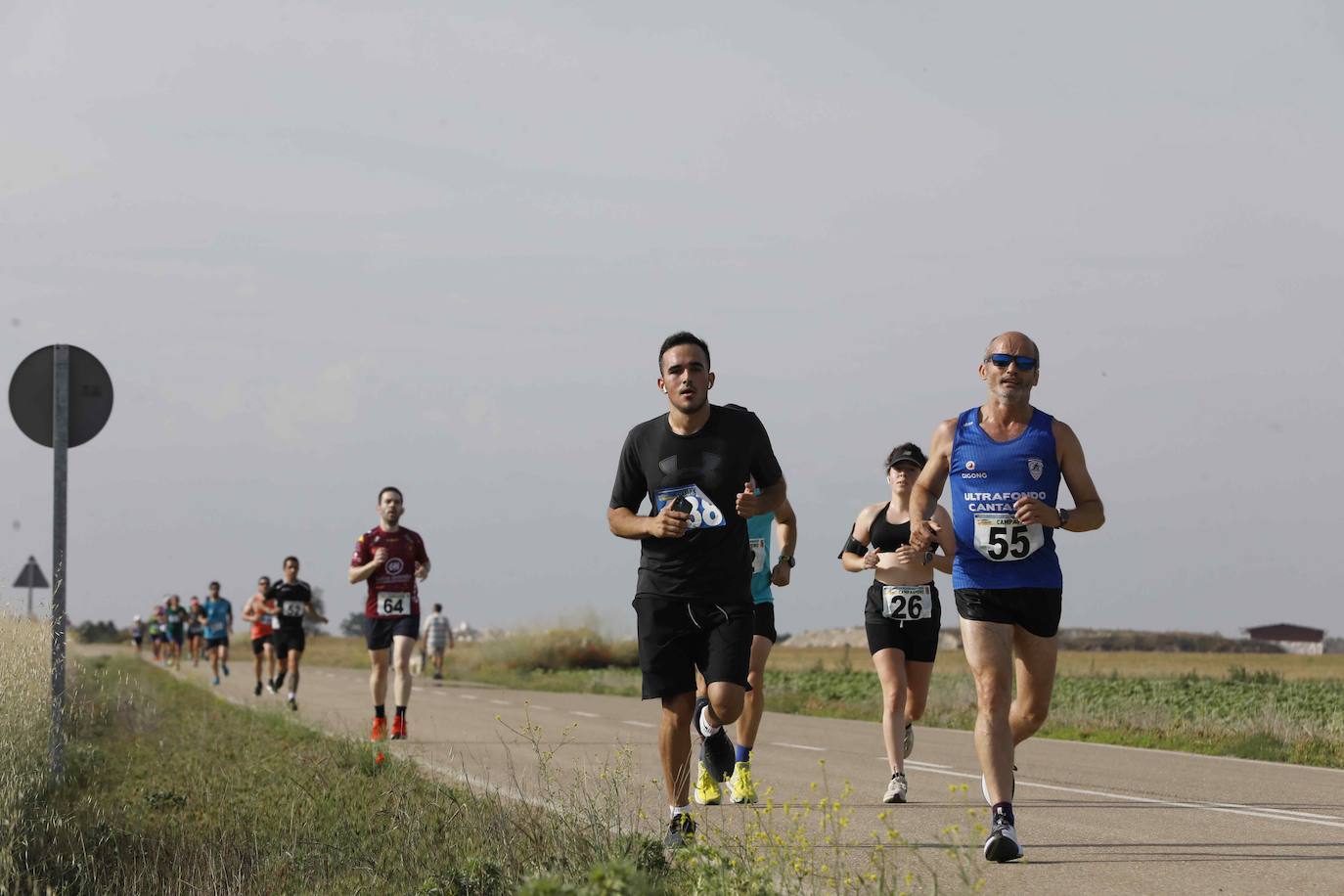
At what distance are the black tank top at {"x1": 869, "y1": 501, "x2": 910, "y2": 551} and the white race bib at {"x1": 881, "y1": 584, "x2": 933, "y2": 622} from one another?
1.01ft

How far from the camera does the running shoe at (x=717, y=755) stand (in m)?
7.96

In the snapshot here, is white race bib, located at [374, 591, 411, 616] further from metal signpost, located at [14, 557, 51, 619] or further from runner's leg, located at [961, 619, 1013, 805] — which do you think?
metal signpost, located at [14, 557, 51, 619]

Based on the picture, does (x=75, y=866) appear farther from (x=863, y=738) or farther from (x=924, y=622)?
(x=863, y=738)

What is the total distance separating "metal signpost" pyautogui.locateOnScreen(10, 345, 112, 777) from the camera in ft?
37.8

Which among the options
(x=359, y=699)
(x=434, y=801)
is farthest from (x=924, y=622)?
(x=359, y=699)

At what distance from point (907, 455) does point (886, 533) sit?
0.53 metres

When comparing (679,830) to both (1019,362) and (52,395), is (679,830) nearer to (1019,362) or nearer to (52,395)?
(1019,362)

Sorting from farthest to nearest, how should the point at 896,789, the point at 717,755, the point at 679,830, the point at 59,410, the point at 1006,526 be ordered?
the point at 59,410 < the point at 896,789 < the point at 717,755 < the point at 1006,526 < the point at 679,830

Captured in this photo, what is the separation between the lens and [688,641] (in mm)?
7883

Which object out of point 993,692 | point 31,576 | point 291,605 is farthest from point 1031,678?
point 31,576

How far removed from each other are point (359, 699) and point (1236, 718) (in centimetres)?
1407

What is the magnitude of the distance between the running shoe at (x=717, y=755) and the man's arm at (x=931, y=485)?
1304 mm

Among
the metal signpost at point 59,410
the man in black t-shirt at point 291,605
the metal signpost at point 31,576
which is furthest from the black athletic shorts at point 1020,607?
the metal signpost at point 31,576

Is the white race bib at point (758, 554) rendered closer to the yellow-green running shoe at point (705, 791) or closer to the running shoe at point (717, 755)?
the yellow-green running shoe at point (705, 791)
